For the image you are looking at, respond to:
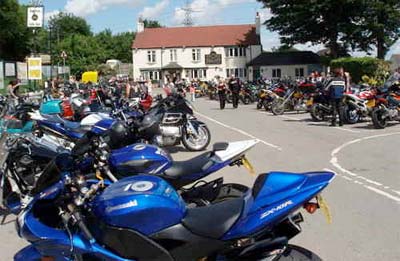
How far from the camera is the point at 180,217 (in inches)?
133

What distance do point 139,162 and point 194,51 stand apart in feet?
257

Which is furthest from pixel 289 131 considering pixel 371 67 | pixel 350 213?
pixel 371 67

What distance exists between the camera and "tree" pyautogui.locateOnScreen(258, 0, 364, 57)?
51.6 metres

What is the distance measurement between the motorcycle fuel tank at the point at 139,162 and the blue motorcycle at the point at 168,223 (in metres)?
1.71

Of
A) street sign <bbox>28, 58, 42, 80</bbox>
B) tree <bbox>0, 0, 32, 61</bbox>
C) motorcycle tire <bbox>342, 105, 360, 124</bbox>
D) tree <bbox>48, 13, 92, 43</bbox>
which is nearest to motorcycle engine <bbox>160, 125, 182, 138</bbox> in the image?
motorcycle tire <bbox>342, 105, 360, 124</bbox>

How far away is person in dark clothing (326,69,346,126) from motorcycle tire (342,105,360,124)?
0.83 feet

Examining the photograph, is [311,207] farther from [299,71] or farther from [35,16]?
[299,71]

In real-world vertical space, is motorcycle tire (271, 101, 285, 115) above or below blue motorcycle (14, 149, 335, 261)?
above

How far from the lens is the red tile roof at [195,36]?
82062 millimetres

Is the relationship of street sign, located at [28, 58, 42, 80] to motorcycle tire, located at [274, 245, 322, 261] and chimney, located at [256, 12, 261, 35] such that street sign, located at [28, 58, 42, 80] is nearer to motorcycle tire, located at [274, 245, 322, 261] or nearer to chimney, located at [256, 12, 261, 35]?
motorcycle tire, located at [274, 245, 322, 261]

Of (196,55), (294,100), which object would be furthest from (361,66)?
(196,55)

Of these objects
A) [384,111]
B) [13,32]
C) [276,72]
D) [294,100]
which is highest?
[13,32]

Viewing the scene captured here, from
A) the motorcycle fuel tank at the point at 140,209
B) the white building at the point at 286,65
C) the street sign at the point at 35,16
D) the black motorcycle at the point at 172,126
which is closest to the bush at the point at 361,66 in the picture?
the street sign at the point at 35,16

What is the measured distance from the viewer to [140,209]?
10.9 feet
